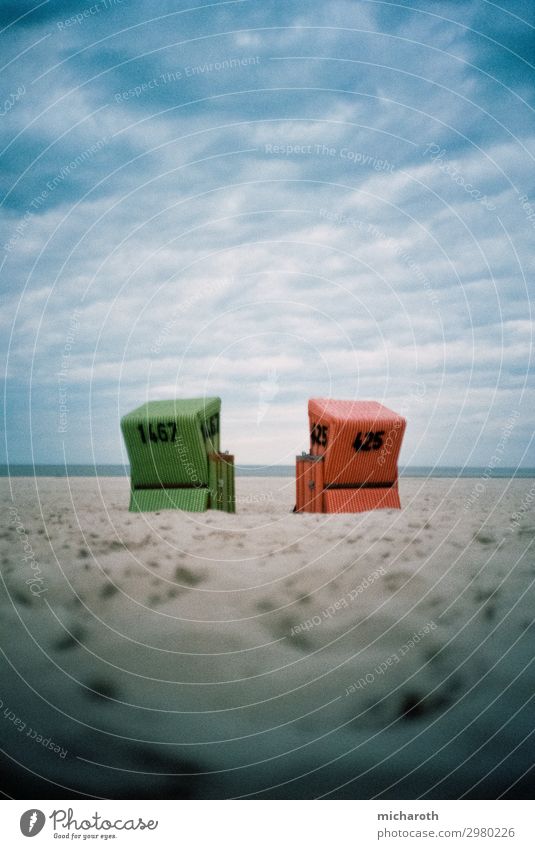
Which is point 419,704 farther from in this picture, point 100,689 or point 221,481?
point 221,481

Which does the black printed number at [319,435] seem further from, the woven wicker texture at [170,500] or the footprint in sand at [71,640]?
the footprint in sand at [71,640]

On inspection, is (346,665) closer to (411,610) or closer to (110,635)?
(411,610)

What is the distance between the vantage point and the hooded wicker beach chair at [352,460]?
14078mm

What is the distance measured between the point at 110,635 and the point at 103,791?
1.58 m

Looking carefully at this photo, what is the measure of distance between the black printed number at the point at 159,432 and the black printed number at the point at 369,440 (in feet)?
15.1

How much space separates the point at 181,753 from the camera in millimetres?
3914

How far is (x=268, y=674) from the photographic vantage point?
463 centimetres

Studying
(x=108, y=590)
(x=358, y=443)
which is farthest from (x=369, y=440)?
(x=108, y=590)

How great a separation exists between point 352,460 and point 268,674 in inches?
388

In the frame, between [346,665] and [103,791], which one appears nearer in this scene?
[103,791]

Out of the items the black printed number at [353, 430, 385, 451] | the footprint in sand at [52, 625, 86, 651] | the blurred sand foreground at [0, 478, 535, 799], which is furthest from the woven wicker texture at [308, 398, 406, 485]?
the footprint in sand at [52, 625, 86, 651]

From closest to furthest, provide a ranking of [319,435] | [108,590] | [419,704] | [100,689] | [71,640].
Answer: [419,704]
[100,689]
[71,640]
[108,590]
[319,435]

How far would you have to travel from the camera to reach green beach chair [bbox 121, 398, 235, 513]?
556 inches

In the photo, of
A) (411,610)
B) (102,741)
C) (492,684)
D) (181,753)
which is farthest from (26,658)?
(492,684)
